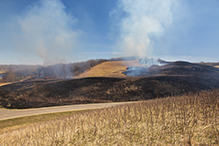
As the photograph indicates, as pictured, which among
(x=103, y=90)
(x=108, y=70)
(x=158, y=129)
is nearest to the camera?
(x=158, y=129)

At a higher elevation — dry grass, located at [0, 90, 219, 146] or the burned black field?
dry grass, located at [0, 90, 219, 146]

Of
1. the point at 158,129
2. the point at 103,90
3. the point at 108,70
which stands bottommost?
the point at 103,90

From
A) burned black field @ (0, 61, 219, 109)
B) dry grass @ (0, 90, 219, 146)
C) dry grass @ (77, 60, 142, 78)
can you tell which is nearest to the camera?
dry grass @ (0, 90, 219, 146)

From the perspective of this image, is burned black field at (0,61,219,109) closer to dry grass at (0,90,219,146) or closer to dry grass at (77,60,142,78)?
dry grass at (77,60,142,78)

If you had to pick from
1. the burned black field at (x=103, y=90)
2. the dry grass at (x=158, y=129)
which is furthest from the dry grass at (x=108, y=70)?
the dry grass at (x=158, y=129)

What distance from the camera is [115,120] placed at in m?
8.34

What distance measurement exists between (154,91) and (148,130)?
38965mm

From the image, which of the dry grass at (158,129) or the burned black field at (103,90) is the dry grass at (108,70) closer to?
the burned black field at (103,90)

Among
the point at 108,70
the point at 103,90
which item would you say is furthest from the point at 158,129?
the point at 108,70

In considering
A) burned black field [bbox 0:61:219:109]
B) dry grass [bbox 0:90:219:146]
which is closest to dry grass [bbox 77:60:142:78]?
burned black field [bbox 0:61:219:109]

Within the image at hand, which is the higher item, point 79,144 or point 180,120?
point 180,120

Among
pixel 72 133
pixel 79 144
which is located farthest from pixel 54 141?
pixel 79 144

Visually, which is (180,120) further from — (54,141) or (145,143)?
(54,141)

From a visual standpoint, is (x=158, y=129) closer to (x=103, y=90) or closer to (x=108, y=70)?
(x=103, y=90)
